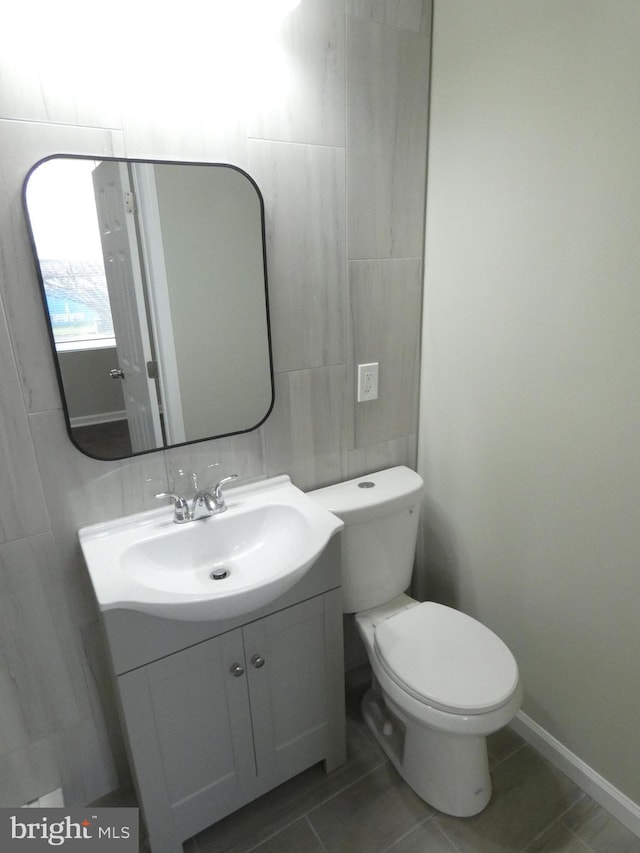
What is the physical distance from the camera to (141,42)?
1140mm

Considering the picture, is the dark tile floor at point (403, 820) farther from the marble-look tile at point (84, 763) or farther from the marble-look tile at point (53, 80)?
the marble-look tile at point (53, 80)

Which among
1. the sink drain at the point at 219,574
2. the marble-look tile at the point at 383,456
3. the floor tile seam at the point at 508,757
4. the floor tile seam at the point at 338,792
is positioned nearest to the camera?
the sink drain at the point at 219,574

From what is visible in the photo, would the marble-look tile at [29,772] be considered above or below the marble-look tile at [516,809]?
above

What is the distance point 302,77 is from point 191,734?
5.67ft

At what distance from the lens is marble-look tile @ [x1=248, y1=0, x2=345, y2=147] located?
51.1 inches

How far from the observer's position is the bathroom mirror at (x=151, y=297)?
1.16 metres

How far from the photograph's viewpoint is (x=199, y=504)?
54.7 inches

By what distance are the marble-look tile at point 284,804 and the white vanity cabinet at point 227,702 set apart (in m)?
0.10

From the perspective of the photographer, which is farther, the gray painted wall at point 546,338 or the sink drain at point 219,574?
the sink drain at point 219,574

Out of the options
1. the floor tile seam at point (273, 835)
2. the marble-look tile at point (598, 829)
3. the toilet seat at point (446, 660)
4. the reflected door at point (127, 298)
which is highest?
the reflected door at point (127, 298)

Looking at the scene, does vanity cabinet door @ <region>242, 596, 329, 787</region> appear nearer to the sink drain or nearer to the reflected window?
the sink drain

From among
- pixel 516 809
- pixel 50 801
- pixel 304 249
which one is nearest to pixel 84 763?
pixel 50 801

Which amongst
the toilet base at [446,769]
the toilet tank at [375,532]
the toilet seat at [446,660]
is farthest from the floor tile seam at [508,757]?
the toilet tank at [375,532]

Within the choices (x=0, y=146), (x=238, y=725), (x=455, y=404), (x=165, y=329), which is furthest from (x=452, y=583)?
(x=0, y=146)
